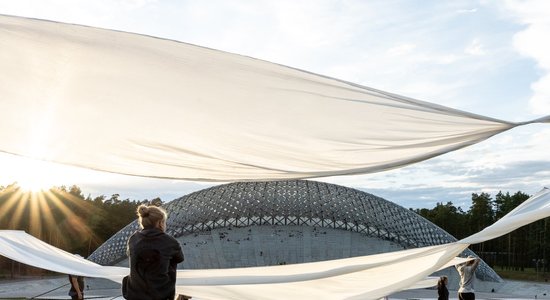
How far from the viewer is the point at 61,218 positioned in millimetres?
80062

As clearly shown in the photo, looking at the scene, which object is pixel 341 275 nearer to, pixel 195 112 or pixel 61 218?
pixel 195 112

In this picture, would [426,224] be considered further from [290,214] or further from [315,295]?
[315,295]

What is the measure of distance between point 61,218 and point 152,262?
264 ft

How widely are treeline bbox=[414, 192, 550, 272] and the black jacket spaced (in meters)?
89.3

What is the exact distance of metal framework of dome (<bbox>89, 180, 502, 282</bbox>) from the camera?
58281mm

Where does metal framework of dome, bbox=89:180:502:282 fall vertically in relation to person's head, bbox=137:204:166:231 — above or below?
above

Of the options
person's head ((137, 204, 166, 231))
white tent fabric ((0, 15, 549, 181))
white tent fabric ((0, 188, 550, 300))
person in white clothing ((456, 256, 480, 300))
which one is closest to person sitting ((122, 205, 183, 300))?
person's head ((137, 204, 166, 231))

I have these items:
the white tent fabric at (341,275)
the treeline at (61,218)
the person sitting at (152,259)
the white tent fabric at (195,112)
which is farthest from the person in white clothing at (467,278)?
the treeline at (61,218)

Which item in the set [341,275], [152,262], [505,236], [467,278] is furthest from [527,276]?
[152,262]

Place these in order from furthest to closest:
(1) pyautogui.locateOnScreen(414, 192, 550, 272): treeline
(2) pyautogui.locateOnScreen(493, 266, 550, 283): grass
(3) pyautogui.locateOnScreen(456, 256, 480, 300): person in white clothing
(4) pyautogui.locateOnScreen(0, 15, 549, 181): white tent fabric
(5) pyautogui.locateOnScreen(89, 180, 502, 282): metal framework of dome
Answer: (1) pyautogui.locateOnScreen(414, 192, 550, 272): treeline, (2) pyautogui.locateOnScreen(493, 266, 550, 283): grass, (5) pyautogui.locateOnScreen(89, 180, 502, 282): metal framework of dome, (3) pyautogui.locateOnScreen(456, 256, 480, 300): person in white clothing, (4) pyautogui.locateOnScreen(0, 15, 549, 181): white tent fabric

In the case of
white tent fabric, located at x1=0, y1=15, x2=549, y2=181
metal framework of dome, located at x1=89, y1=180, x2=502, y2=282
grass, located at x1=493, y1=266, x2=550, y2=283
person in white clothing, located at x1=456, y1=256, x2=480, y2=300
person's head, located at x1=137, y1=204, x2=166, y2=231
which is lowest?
grass, located at x1=493, y1=266, x2=550, y2=283

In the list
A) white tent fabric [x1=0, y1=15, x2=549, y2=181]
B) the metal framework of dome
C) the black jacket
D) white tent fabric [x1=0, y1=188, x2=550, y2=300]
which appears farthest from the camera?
the metal framework of dome

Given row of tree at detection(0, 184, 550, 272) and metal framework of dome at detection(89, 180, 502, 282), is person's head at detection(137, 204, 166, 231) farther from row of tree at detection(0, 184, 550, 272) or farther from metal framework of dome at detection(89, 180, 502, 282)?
row of tree at detection(0, 184, 550, 272)

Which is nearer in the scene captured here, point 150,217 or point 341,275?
point 150,217
